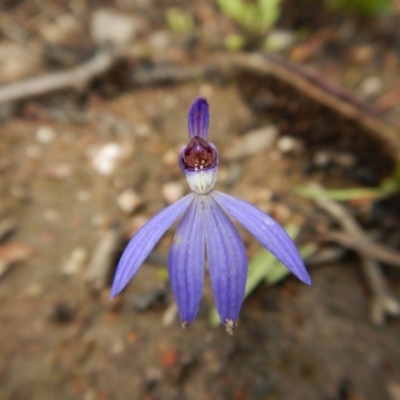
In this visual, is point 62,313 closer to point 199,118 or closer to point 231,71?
point 199,118

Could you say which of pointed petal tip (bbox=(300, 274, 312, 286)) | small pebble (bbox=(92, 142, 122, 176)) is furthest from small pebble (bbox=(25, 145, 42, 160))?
pointed petal tip (bbox=(300, 274, 312, 286))

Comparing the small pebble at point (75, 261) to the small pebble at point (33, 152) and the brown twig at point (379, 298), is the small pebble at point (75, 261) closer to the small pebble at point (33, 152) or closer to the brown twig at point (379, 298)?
the small pebble at point (33, 152)

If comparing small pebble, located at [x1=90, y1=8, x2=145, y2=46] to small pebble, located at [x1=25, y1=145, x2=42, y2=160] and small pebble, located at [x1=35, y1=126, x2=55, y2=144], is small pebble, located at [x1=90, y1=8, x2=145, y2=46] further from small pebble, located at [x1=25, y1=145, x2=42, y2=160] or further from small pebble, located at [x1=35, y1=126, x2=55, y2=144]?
small pebble, located at [x1=25, y1=145, x2=42, y2=160]

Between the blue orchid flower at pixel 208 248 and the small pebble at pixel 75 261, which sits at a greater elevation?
the small pebble at pixel 75 261

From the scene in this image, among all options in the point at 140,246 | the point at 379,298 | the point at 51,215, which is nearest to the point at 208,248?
the point at 140,246

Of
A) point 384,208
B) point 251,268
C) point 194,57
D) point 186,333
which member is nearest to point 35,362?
point 186,333

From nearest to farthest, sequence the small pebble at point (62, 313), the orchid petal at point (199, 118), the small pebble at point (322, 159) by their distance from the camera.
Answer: the orchid petal at point (199, 118) → the small pebble at point (62, 313) → the small pebble at point (322, 159)

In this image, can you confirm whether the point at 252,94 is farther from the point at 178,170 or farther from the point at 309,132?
the point at 178,170

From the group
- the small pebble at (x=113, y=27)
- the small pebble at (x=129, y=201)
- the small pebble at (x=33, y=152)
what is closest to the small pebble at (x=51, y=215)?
the small pebble at (x=129, y=201)
